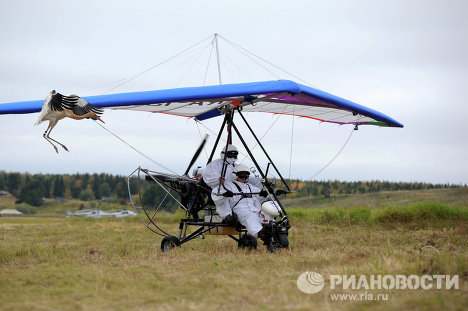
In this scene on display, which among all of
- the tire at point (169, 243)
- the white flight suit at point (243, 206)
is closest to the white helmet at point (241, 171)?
the white flight suit at point (243, 206)

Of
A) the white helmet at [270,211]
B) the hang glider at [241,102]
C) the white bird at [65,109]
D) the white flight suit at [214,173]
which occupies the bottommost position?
the white helmet at [270,211]

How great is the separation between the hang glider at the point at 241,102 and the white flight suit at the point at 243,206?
152 centimetres

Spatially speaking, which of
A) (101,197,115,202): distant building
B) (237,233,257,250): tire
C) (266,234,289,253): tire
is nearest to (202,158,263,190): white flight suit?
(237,233,257,250): tire

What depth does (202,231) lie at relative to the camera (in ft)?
30.3

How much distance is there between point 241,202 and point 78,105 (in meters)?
3.22

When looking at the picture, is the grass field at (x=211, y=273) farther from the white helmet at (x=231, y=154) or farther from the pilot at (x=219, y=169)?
the white helmet at (x=231, y=154)

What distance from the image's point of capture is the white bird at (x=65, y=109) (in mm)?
7289

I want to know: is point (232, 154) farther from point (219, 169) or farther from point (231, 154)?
point (219, 169)

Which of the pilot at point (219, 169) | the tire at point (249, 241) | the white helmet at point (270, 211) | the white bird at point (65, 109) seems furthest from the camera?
the pilot at point (219, 169)

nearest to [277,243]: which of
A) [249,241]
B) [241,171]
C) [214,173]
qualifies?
[249,241]

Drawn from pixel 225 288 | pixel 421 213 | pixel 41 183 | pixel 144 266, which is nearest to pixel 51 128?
pixel 144 266

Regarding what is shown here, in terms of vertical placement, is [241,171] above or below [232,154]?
below

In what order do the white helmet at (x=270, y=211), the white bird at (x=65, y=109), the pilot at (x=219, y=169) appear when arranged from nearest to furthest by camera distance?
the white bird at (x=65, y=109) → the white helmet at (x=270, y=211) → the pilot at (x=219, y=169)

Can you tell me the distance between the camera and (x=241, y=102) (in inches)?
345
